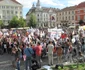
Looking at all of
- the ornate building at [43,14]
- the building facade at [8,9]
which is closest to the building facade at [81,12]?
the building facade at [8,9]

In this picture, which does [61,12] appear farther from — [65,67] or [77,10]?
[65,67]

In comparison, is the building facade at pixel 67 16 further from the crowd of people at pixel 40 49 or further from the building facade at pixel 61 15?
the crowd of people at pixel 40 49

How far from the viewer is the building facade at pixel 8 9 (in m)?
124

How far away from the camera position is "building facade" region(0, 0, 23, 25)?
408ft

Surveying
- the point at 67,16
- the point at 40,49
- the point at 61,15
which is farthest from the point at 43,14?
the point at 40,49

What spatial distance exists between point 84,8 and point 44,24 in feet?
181

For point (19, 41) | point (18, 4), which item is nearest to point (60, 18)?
point (18, 4)

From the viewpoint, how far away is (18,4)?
12769 centimetres

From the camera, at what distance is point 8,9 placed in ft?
414

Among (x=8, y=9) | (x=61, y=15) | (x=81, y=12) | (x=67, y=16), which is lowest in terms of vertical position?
(x=67, y=16)

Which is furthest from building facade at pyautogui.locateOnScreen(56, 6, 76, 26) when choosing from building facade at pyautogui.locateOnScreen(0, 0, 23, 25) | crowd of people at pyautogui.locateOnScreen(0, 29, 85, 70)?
crowd of people at pyautogui.locateOnScreen(0, 29, 85, 70)

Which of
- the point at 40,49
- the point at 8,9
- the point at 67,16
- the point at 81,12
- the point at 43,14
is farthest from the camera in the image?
the point at 43,14

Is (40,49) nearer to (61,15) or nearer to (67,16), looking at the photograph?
(67,16)

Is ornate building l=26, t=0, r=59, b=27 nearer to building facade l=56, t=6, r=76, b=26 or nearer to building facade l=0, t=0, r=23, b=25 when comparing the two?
building facade l=56, t=6, r=76, b=26
